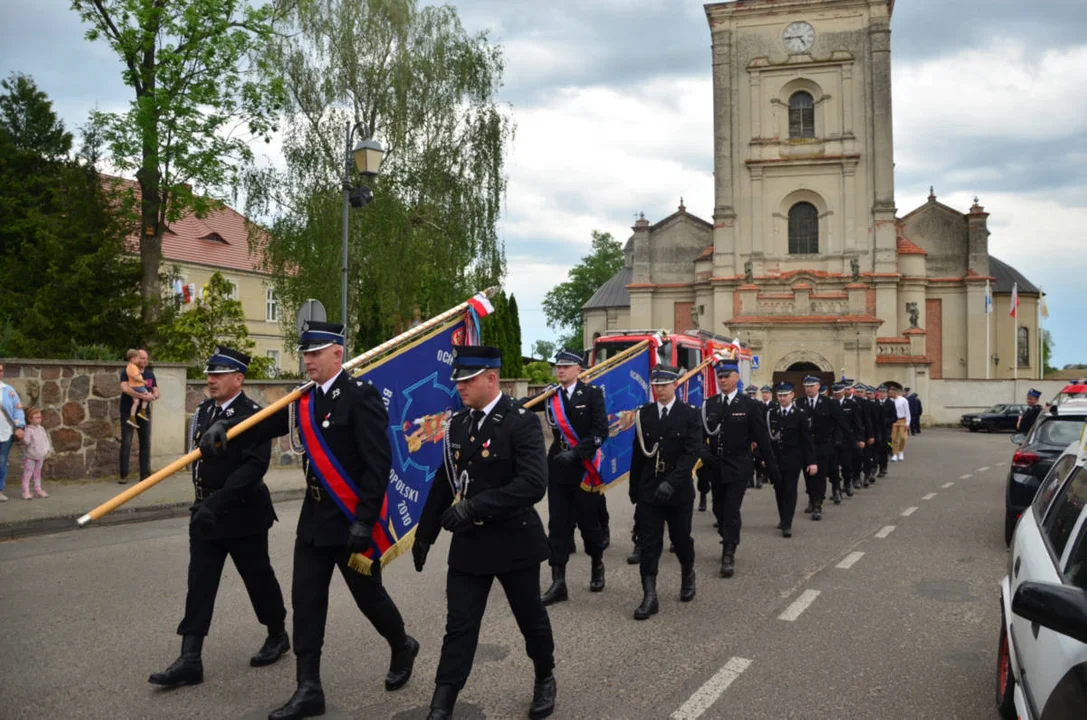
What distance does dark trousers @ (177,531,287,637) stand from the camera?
4.91m

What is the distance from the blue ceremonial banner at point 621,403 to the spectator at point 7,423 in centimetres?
746

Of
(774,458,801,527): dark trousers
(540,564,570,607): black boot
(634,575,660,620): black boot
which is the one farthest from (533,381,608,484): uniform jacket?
(774,458,801,527): dark trousers

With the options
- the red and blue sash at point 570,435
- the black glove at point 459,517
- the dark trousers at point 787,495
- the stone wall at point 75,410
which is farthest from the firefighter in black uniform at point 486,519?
the stone wall at point 75,410

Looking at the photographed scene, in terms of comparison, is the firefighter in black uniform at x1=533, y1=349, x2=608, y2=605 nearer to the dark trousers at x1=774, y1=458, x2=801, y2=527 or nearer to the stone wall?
the dark trousers at x1=774, y1=458, x2=801, y2=527

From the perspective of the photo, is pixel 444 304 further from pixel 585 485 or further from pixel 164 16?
pixel 585 485

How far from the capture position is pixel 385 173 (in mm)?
26547

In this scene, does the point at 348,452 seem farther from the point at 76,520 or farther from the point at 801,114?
the point at 801,114

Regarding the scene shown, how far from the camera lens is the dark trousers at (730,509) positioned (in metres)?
8.17

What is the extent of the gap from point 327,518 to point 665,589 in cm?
373

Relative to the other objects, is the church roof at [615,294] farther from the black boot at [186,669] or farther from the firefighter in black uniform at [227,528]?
the black boot at [186,669]

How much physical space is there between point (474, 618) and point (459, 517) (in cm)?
52

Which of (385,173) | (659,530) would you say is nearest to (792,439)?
(659,530)

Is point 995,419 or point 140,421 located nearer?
point 140,421

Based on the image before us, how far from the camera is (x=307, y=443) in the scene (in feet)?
14.9
